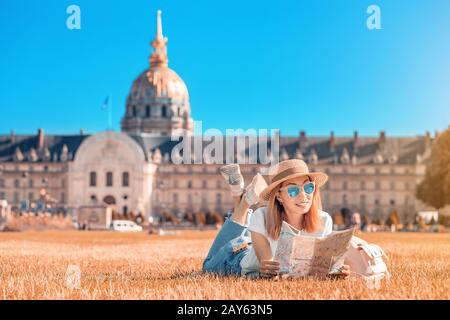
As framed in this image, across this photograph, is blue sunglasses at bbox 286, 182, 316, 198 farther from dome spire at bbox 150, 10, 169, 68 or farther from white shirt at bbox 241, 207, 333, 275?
dome spire at bbox 150, 10, 169, 68

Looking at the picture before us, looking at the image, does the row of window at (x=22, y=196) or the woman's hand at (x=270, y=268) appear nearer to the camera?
the woman's hand at (x=270, y=268)

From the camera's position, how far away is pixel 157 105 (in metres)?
138

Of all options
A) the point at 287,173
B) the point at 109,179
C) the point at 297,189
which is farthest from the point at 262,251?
the point at 109,179

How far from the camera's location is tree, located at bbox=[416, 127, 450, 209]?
5930 centimetres

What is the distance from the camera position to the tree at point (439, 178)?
59.3 meters

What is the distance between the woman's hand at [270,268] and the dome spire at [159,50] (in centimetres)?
13645

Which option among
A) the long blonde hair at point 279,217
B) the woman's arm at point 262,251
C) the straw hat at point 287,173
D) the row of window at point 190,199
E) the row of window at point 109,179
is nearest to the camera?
the straw hat at point 287,173

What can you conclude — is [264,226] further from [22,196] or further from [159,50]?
[159,50]

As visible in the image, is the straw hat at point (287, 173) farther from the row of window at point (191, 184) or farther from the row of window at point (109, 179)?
the row of window at point (191, 184)

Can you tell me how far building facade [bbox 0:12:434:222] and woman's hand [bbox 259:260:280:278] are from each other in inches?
4104

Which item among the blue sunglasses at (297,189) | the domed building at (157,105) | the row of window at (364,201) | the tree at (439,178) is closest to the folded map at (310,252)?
the blue sunglasses at (297,189)

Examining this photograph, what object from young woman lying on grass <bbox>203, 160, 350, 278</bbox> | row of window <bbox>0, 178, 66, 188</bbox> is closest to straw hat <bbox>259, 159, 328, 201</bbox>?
young woman lying on grass <bbox>203, 160, 350, 278</bbox>
